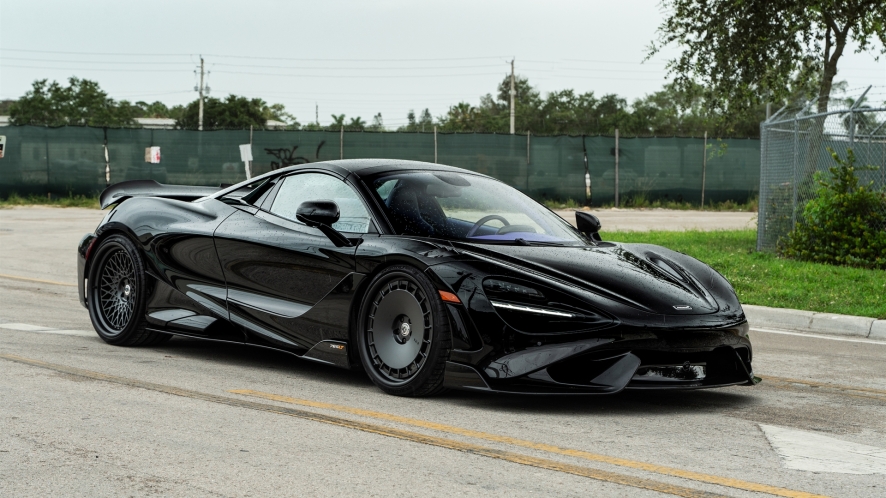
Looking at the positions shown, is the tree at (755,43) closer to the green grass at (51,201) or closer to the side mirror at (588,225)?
the side mirror at (588,225)

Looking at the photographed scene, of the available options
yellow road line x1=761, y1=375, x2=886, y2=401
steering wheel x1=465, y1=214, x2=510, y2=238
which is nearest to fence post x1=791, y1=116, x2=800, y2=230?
yellow road line x1=761, y1=375, x2=886, y2=401

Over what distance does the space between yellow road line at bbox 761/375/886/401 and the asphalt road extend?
2 cm

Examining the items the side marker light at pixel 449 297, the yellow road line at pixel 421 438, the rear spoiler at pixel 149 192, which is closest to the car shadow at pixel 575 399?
the side marker light at pixel 449 297

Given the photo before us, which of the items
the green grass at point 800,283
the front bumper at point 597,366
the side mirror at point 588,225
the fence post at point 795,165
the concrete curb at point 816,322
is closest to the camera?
the front bumper at point 597,366

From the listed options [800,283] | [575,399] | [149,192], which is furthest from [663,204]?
[575,399]

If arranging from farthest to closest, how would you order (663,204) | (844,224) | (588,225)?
(663,204), (844,224), (588,225)

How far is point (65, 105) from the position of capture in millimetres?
102250

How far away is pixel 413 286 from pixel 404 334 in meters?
0.26

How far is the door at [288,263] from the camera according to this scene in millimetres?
6094

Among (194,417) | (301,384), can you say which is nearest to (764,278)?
(301,384)

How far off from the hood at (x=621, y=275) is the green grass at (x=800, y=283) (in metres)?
4.47

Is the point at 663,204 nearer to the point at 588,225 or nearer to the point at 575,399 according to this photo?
the point at 588,225

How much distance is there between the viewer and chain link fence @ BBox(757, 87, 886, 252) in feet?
46.9

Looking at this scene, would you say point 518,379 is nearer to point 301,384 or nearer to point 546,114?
point 301,384
